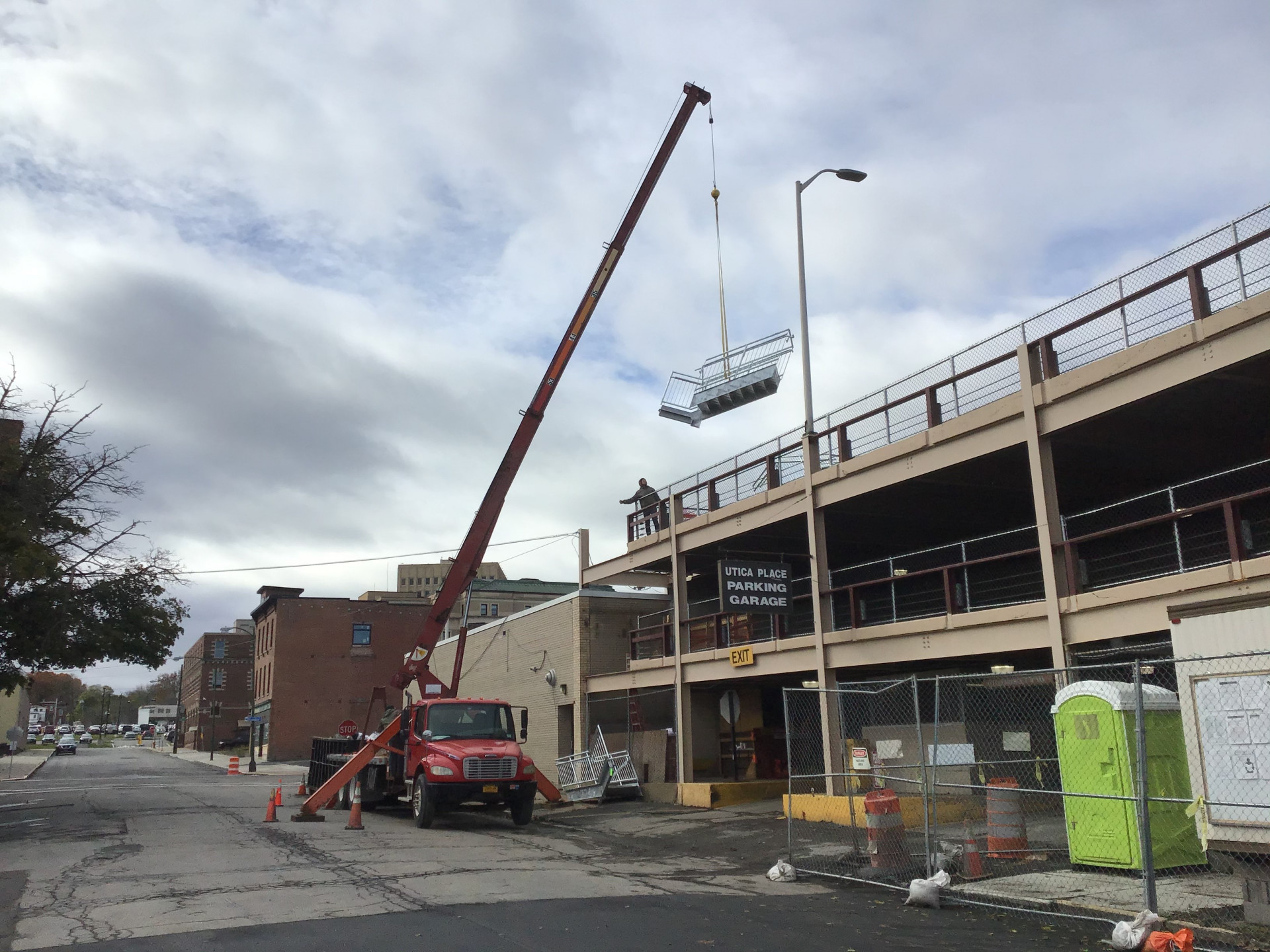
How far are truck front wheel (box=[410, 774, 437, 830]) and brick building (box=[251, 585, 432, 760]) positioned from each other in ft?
141

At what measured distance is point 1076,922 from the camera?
8984 millimetres

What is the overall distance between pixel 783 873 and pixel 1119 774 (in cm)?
400

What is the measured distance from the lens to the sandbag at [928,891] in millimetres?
9914

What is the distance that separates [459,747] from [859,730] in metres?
8.18

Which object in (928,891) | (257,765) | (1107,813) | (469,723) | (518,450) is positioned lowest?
(257,765)

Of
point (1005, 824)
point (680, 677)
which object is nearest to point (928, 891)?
point (1005, 824)

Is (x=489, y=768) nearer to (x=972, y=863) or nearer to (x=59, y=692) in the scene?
(x=972, y=863)

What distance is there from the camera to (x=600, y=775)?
23.2 meters

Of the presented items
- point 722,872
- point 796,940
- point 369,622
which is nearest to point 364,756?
point 722,872

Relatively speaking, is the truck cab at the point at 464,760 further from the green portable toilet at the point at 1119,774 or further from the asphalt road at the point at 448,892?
the green portable toilet at the point at 1119,774

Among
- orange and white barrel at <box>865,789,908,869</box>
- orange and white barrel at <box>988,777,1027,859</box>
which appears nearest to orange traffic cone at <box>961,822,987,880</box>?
orange and white barrel at <box>988,777,1027,859</box>

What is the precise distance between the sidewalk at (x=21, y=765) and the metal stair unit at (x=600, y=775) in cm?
2896

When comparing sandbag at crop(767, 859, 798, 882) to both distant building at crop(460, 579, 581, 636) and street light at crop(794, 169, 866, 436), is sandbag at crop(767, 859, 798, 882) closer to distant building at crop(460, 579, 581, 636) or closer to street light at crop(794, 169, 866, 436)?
street light at crop(794, 169, 866, 436)

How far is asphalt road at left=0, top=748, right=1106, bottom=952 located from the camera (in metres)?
8.42
